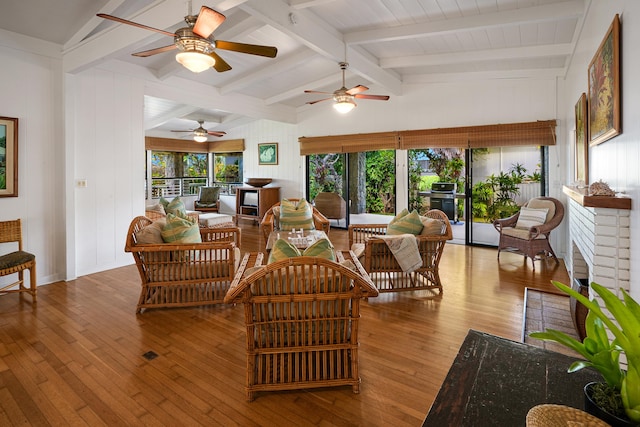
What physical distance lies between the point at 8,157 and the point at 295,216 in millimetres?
3529

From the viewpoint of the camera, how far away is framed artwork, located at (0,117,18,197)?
13.3ft

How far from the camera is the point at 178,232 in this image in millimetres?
3551

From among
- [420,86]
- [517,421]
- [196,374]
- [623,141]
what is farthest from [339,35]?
[517,421]

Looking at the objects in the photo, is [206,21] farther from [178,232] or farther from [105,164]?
[105,164]

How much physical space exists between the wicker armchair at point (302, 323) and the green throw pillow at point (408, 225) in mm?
1976

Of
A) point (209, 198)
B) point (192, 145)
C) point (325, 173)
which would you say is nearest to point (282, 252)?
point (325, 173)

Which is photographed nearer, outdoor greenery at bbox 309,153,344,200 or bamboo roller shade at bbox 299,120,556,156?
bamboo roller shade at bbox 299,120,556,156

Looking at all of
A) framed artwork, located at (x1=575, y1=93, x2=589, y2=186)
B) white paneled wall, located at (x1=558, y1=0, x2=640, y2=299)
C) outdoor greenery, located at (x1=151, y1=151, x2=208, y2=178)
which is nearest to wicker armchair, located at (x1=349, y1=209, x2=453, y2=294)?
framed artwork, located at (x1=575, y1=93, x2=589, y2=186)

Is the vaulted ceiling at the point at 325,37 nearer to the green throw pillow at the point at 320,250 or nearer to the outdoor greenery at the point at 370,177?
the outdoor greenery at the point at 370,177

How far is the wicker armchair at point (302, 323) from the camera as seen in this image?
2.08 meters

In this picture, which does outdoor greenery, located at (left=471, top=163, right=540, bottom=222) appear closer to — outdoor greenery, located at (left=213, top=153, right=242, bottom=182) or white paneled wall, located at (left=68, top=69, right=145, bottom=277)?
white paneled wall, located at (left=68, top=69, right=145, bottom=277)

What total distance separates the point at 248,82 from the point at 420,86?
325 centimetres

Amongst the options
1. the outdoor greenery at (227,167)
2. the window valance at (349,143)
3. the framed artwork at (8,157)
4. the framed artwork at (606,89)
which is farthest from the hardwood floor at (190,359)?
the outdoor greenery at (227,167)

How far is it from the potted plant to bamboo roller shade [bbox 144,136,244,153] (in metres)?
10.1
